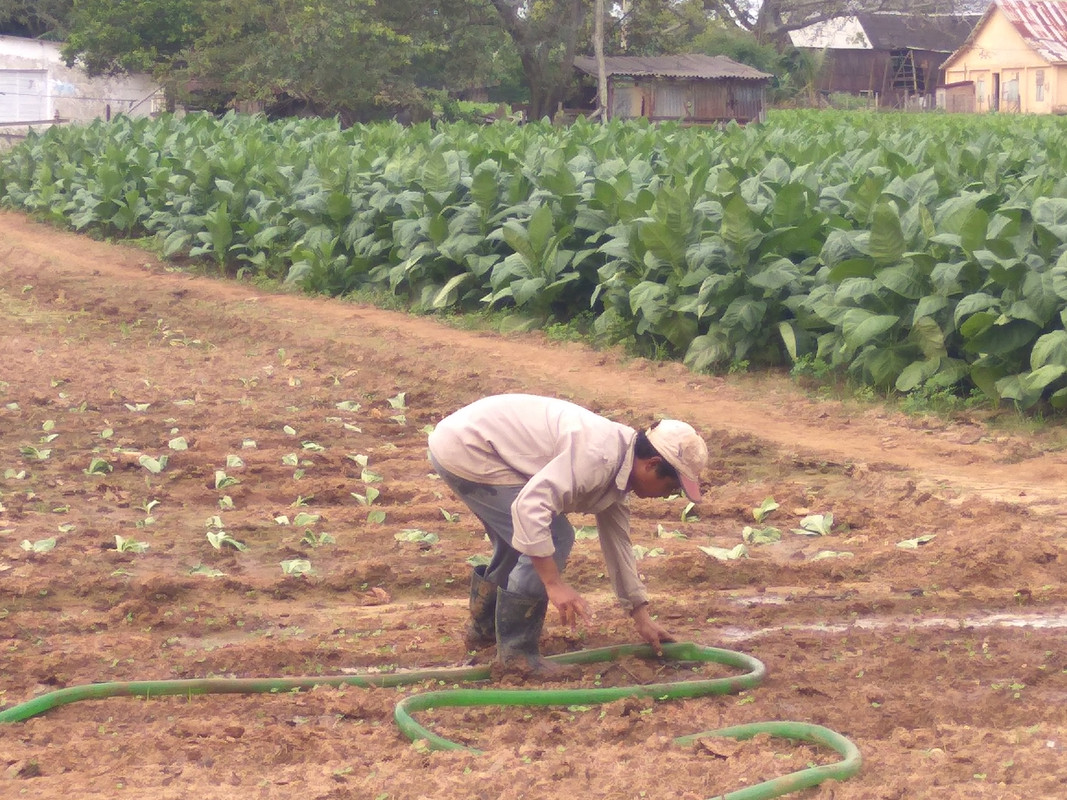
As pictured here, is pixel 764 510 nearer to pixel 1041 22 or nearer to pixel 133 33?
pixel 133 33

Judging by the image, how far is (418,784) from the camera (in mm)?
3736

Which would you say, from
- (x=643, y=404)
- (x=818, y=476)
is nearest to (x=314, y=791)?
(x=818, y=476)

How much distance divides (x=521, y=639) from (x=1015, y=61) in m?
51.3

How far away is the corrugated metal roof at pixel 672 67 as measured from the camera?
3997cm

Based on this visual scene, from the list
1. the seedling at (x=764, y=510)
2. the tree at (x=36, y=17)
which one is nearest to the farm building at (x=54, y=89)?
the tree at (x=36, y=17)

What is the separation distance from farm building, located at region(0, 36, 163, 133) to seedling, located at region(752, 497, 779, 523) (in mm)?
31639

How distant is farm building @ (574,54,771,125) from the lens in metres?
40.9

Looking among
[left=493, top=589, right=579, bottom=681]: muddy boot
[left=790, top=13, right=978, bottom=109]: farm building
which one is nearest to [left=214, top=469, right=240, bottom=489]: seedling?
[left=493, top=589, right=579, bottom=681]: muddy boot

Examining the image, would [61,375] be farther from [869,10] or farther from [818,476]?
[869,10]

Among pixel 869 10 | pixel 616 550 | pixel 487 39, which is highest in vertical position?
pixel 869 10

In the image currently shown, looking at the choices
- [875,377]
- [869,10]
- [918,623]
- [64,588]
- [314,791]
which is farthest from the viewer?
[869,10]

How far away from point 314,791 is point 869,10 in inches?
2390

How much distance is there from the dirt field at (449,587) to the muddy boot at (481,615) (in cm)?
11

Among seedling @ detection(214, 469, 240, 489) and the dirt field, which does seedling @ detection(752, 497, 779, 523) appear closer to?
the dirt field
